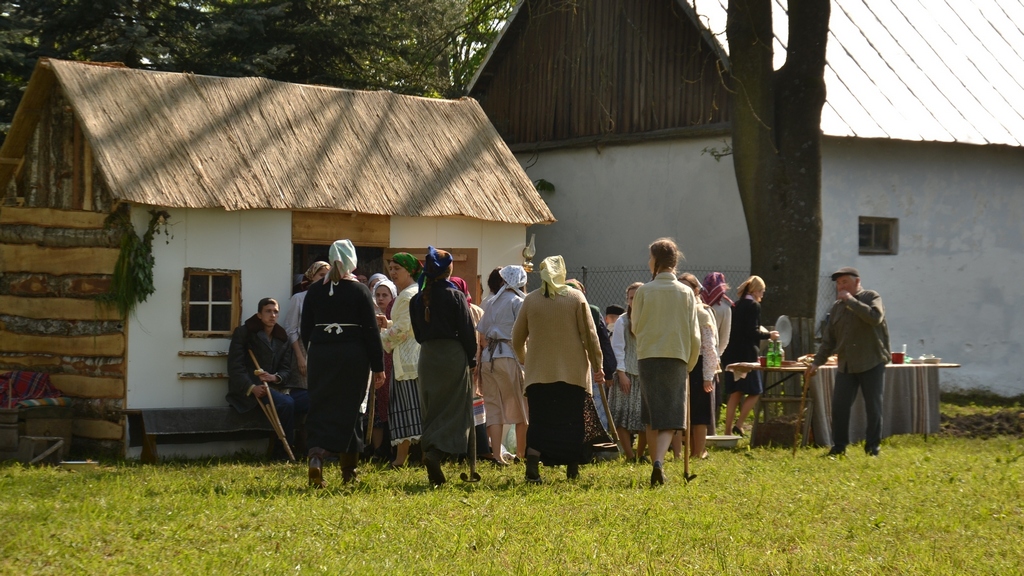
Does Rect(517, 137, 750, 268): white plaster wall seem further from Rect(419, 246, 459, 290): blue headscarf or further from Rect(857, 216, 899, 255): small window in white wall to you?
Rect(419, 246, 459, 290): blue headscarf

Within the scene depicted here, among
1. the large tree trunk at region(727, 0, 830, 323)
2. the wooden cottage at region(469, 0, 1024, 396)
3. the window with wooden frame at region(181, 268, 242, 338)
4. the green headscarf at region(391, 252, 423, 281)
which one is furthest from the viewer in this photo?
the wooden cottage at region(469, 0, 1024, 396)

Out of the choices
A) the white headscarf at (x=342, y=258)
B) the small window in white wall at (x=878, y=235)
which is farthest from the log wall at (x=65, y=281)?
the small window in white wall at (x=878, y=235)

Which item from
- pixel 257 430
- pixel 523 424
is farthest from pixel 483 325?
pixel 257 430

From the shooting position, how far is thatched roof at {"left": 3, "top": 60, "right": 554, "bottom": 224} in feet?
37.0

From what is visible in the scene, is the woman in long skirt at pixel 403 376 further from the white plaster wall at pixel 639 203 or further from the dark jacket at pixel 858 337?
the white plaster wall at pixel 639 203

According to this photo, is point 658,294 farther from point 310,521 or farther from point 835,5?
point 835,5

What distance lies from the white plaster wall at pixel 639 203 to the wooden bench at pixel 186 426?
28.7ft

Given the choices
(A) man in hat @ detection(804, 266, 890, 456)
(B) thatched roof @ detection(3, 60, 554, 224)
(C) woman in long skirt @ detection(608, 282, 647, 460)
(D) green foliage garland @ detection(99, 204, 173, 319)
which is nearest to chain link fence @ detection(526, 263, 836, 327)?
(B) thatched roof @ detection(3, 60, 554, 224)

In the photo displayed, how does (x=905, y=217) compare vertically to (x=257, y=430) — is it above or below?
above

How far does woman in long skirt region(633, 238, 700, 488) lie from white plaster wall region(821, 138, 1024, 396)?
880 cm

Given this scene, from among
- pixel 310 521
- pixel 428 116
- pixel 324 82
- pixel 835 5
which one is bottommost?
pixel 310 521

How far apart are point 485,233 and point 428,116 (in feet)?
5.54

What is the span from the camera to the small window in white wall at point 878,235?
1819 cm

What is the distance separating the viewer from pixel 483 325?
10.4 m
